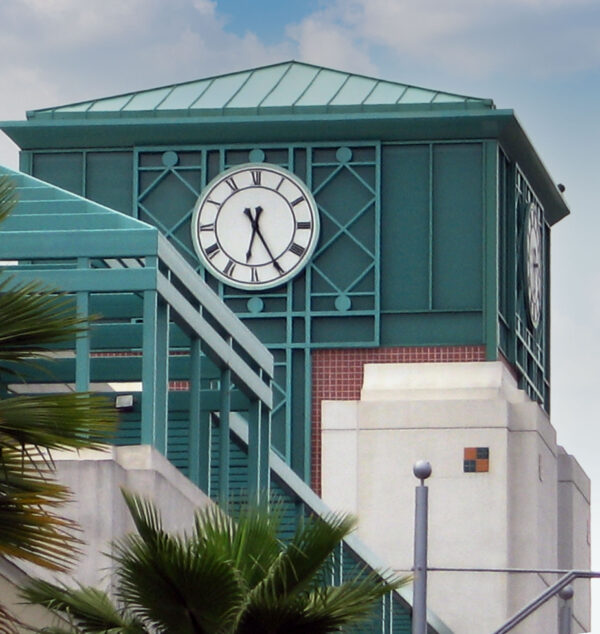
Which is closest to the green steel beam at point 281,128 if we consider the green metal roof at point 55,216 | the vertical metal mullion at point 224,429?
the vertical metal mullion at point 224,429

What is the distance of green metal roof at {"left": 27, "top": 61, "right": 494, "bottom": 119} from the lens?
51312 millimetres

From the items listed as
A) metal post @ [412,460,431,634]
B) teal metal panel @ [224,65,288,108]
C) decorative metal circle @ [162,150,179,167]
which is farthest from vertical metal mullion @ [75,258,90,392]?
decorative metal circle @ [162,150,179,167]

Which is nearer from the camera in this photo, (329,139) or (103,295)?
(103,295)

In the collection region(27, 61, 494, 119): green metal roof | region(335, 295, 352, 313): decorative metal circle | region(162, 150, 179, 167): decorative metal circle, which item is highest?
region(27, 61, 494, 119): green metal roof

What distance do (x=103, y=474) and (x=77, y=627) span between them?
6.94 m

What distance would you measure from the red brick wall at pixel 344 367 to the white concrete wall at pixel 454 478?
1.22 ft

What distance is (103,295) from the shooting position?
33375 millimetres

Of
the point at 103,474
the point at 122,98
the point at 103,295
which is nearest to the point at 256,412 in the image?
the point at 103,295

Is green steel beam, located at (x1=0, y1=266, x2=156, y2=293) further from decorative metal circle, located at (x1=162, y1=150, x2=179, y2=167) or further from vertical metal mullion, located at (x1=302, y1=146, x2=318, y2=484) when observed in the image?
decorative metal circle, located at (x1=162, y1=150, x2=179, y2=167)

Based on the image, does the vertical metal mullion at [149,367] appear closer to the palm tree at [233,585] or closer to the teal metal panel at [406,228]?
the palm tree at [233,585]

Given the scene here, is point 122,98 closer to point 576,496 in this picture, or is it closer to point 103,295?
point 576,496

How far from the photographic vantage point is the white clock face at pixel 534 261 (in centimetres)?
5431

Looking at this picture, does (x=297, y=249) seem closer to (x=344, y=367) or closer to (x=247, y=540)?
(x=344, y=367)

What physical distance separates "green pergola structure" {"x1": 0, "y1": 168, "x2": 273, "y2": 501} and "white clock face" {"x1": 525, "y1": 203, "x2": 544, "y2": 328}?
17.1m
